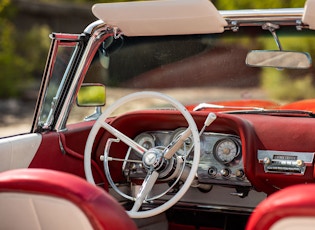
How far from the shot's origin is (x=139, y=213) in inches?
153

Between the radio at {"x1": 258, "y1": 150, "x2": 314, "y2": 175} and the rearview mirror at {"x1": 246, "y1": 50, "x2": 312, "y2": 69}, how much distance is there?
51cm

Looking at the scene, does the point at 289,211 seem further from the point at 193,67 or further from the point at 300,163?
the point at 193,67

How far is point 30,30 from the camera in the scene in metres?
19.0

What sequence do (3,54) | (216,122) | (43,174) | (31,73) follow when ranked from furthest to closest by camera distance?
(31,73), (3,54), (216,122), (43,174)

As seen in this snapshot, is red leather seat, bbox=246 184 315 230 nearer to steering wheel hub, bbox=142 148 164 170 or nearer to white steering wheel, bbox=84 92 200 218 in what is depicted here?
white steering wheel, bbox=84 92 200 218

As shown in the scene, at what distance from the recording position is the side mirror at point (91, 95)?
4691 millimetres

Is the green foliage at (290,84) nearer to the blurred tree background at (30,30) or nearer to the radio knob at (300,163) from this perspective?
the radio knob at (300,163)

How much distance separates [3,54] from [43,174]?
14458mm

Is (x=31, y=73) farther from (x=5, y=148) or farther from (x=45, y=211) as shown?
(x=45, y=211)

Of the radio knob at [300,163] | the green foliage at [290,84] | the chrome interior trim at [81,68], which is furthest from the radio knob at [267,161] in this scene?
the chrome interior trim at [81,68]

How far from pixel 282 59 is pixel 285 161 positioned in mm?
587

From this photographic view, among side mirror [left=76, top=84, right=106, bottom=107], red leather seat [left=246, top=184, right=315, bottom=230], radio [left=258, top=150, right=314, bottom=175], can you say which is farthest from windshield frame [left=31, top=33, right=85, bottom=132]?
red leather seat [left=246, top=184, right=315, bottom=230]

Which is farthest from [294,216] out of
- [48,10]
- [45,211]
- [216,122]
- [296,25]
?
[48,10]

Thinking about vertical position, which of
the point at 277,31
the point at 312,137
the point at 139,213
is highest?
the point at 277,31
